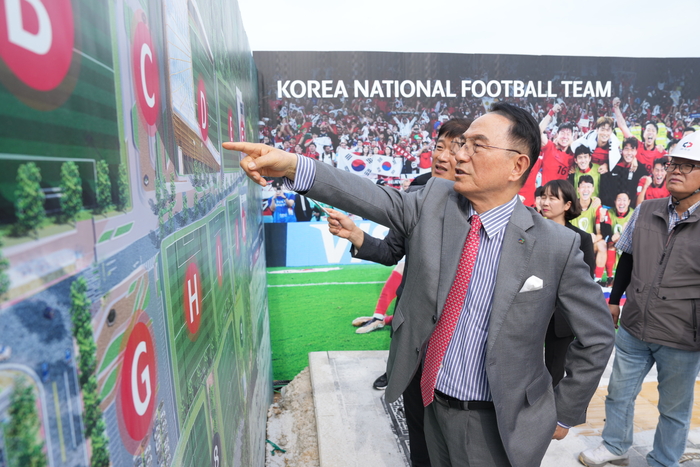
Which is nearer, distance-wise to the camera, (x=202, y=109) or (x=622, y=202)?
(x=202, y=109)

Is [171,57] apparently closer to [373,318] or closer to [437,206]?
[437,206]

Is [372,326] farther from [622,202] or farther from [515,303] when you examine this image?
[515,303]

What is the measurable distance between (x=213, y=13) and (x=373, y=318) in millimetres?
3573

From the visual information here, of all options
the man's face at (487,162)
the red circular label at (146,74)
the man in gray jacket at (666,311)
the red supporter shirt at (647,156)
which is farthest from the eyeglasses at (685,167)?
the red supporter shirt at (647,156)

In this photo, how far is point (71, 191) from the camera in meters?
0.49

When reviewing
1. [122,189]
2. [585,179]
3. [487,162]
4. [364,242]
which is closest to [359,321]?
[585,179]

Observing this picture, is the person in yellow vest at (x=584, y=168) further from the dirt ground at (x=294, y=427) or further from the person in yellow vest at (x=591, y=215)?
the dirt ground at (x=294, y=427)

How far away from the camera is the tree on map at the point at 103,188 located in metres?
0.56

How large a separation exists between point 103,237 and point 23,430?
25cm

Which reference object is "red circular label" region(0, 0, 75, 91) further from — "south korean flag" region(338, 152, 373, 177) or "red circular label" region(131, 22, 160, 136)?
"south korean flag" region(338, 152, 373, 177)

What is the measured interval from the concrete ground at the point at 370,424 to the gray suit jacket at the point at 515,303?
5.07 ft

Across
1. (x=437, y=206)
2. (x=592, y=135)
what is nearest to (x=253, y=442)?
(x=437, y=206)

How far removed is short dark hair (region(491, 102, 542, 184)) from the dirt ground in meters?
2.56

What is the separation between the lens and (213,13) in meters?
1.61
